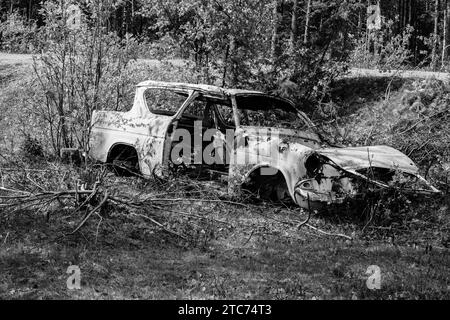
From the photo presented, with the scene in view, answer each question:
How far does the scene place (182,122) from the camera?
27.4 ft

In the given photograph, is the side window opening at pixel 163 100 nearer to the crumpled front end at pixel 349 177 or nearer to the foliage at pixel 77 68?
the foliage at pixel 77 68

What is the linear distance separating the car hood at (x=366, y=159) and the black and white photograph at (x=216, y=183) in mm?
35

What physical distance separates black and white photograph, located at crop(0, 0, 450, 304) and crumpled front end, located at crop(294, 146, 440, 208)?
23 mm

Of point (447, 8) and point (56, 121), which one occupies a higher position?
point (447, 8)

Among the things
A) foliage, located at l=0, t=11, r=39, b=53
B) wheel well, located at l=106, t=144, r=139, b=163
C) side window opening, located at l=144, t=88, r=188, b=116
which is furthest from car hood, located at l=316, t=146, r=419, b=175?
foliage, located at l=0, t=11, r=39, b=53

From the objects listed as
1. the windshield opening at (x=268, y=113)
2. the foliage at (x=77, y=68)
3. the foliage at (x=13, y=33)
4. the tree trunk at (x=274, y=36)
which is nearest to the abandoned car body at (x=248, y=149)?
the windshield opening at (x=268, y=113)

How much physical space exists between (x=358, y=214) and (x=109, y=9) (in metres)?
5.69

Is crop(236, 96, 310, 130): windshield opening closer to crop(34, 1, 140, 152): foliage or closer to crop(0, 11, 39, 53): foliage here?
crop(34, 1, 140, 152): foliage

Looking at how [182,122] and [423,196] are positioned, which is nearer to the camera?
[423,196]

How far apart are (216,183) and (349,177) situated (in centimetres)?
210

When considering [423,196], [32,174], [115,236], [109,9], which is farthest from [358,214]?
[109,9]

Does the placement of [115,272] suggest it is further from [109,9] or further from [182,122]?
[109,9]

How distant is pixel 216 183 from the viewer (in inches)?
300

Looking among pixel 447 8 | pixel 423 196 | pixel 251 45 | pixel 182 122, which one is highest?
pixel 447 8
